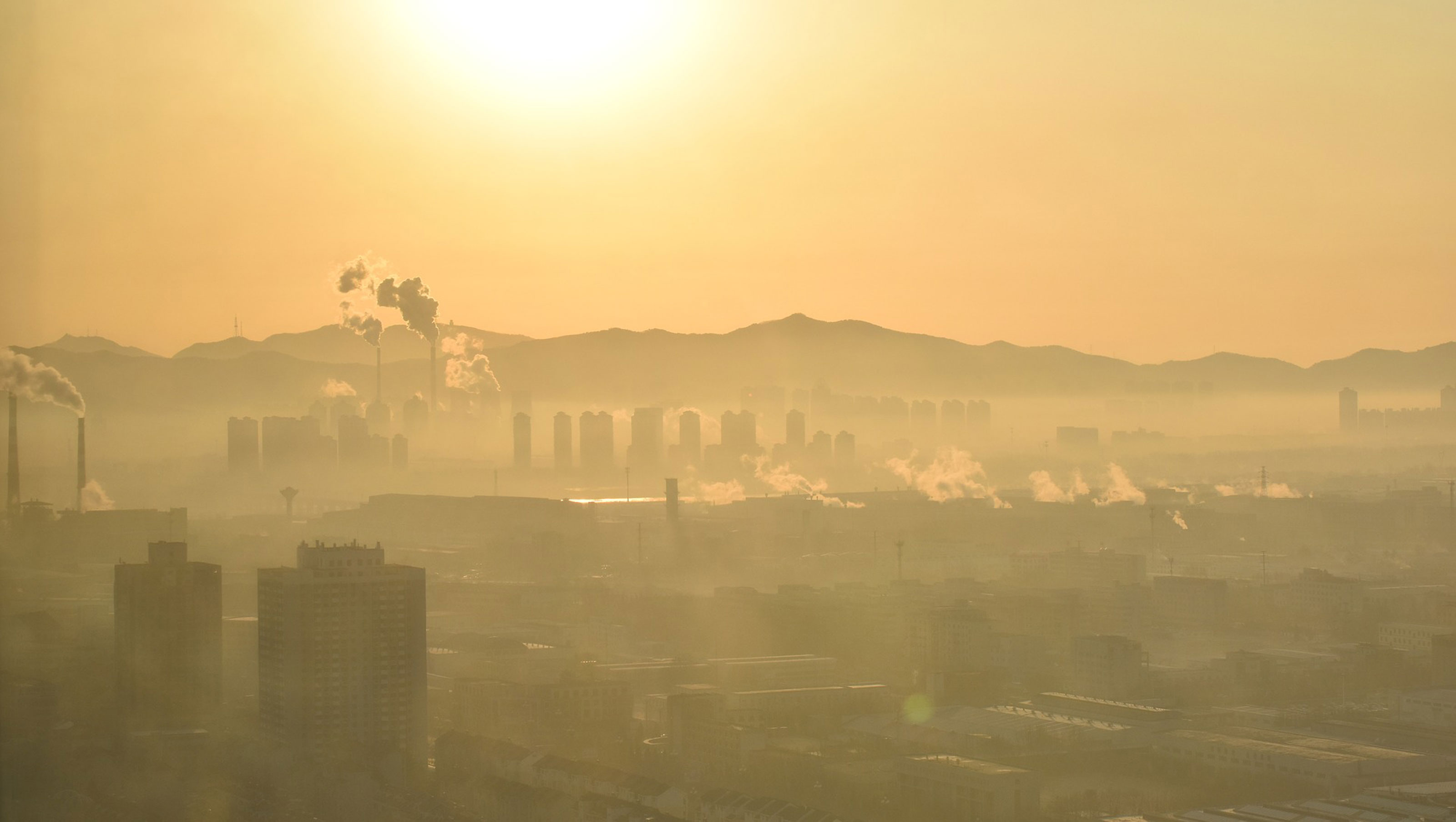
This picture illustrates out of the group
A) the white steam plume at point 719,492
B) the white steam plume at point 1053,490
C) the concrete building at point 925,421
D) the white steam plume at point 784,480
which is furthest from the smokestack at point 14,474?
the concrete building at point 925,421

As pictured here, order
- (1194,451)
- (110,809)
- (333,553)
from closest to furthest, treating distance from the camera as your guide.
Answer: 1. (110,809)
2. (333,553)
3. (1194,451)

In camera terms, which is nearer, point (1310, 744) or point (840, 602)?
point (1310, 744)

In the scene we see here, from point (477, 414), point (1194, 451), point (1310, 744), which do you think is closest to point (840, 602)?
point (1310, 744)

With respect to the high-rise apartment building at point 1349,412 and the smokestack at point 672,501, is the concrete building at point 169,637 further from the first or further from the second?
the high-rise apartment building at point 1349,412

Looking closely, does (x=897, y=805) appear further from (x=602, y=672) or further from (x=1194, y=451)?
(x=1194, y=451)

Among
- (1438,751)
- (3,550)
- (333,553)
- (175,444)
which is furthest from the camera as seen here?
(175,444)

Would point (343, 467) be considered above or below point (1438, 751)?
above

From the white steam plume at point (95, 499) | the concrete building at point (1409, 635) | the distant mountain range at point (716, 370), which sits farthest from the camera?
the distant mountain range at point (716, 370)
